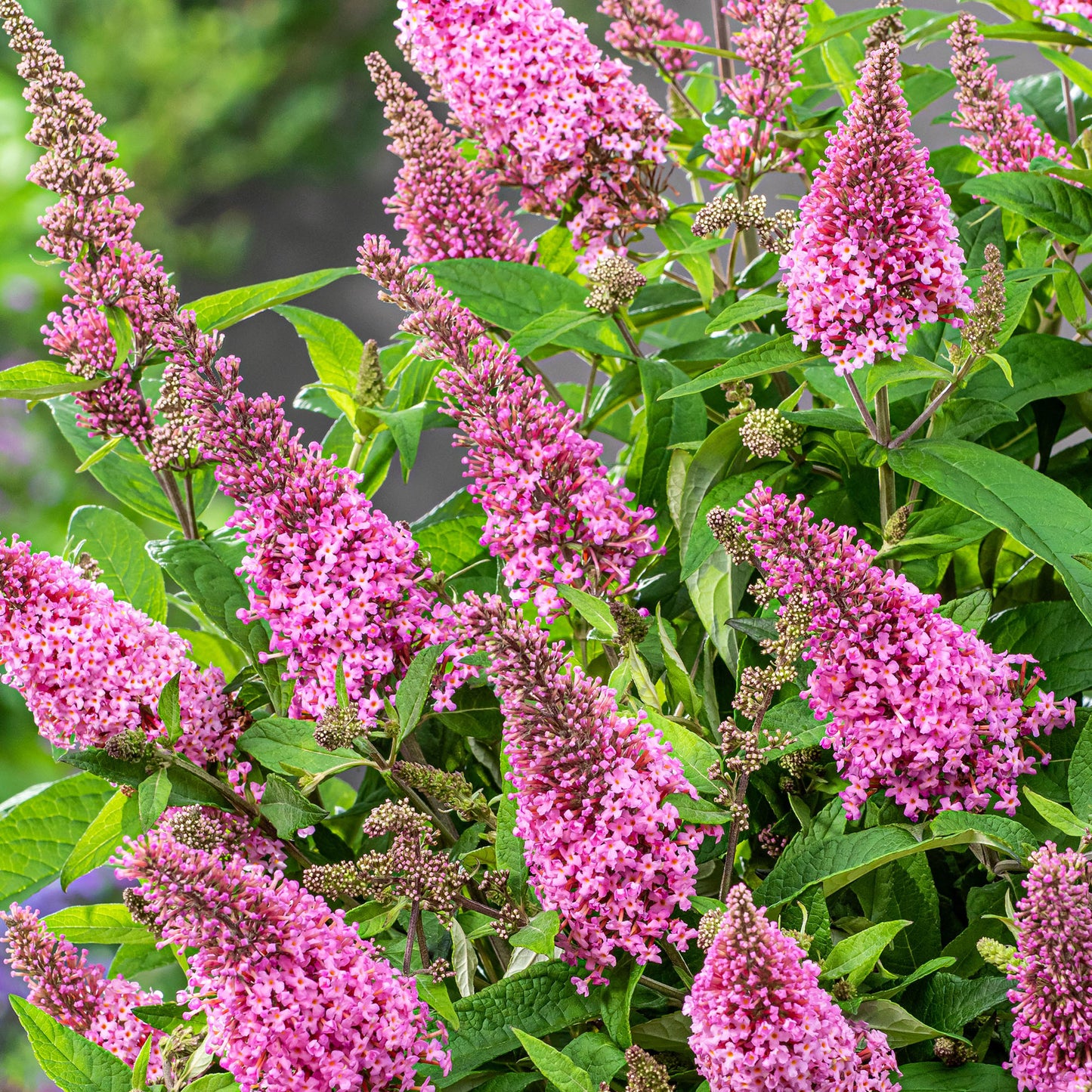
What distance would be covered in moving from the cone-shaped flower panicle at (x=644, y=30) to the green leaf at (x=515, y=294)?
0.19 m

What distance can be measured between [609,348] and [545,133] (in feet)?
0.36

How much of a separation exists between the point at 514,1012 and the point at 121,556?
0.34 m

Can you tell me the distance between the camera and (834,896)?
19.7 inches

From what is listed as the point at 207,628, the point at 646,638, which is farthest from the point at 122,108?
the point at 646,638

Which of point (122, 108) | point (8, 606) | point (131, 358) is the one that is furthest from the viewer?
point (122, 108)

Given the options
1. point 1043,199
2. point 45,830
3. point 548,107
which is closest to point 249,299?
point 548,107

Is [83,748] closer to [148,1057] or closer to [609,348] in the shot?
[148,1057]

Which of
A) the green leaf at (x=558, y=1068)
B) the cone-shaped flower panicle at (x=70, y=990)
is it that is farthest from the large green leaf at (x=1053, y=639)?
the cone-shaped flower panicle at (x=70, y=990)

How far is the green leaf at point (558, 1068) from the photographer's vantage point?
1.26ft

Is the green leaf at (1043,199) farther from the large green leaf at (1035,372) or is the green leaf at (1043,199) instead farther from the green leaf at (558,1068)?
the green leaf at (558,1068)

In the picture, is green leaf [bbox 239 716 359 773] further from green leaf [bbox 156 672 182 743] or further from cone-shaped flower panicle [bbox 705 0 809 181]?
cone-shaped flower panicle [bbox 705 0 809 181]

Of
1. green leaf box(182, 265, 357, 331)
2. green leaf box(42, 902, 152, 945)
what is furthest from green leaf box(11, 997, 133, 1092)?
green leaf box(182, 265, 357, 331)

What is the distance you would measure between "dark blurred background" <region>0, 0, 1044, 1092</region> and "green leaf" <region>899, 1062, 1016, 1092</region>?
2.29m

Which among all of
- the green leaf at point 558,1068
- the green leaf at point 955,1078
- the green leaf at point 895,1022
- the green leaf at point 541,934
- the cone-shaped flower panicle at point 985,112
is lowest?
the green leaf at point 955,1078
